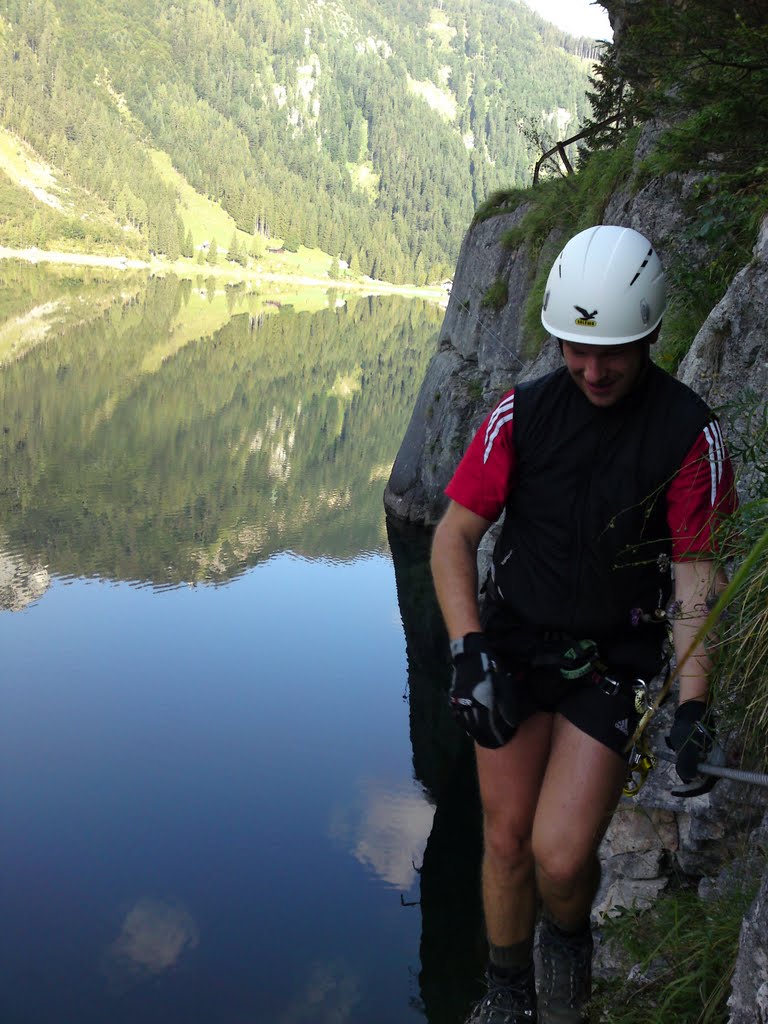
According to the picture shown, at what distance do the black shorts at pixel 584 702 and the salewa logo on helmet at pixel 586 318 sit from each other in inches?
55.3

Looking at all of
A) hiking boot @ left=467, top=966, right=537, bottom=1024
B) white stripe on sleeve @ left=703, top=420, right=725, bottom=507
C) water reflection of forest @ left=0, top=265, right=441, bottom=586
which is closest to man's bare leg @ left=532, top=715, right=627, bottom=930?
hiking boot @ left=467, top=966, right=537, bottom=1024

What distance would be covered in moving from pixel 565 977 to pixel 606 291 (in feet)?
9.21

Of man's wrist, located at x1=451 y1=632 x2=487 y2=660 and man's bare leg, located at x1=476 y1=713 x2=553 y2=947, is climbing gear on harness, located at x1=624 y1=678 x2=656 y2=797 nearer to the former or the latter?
man's bare leg, located at x1=476 y1=713 x2=553 y2=947

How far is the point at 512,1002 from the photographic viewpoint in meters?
4.40

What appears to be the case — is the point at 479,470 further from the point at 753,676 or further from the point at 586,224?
the point at 586,224

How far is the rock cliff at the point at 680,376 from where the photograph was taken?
A: 508cm

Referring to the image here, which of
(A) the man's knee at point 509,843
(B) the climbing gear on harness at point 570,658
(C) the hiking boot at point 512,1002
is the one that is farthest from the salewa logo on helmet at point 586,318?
(C) the hiking boot at point 512,1002

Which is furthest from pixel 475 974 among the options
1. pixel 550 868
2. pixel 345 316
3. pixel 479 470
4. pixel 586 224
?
pixel 345 316

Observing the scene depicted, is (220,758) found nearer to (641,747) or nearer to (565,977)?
(565,977)

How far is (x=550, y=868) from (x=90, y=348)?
181 ft

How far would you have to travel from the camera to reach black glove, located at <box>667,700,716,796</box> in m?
3.96

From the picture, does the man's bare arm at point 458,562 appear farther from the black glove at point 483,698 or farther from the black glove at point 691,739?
the black glove at point 691,739

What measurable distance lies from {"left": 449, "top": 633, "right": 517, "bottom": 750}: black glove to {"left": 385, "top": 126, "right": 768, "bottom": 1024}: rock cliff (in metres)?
1.09

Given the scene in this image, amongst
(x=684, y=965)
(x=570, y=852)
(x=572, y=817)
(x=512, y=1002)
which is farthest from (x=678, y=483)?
(x=512, y=1002)
